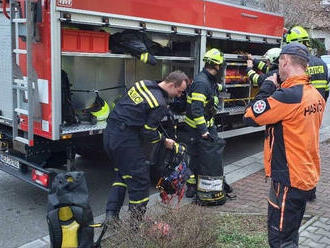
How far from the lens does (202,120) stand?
505 centimetres

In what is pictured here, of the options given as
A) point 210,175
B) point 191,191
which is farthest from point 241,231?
point 191,191

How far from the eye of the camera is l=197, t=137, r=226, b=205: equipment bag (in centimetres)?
504

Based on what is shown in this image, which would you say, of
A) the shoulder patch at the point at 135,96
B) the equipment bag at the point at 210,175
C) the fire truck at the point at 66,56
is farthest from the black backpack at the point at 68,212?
the equipment bag at the point at 210,175

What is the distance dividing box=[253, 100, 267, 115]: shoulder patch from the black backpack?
1471 mm

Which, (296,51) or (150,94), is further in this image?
(150,94)

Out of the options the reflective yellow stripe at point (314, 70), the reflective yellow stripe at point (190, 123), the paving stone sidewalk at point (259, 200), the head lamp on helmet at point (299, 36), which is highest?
the head lamp on helmet at point (299, 36)

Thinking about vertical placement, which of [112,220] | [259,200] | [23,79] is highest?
[23,79]

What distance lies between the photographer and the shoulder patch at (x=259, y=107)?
3.01 meters

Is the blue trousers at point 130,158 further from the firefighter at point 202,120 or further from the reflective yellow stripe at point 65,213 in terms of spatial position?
the firefighter at point 202,120

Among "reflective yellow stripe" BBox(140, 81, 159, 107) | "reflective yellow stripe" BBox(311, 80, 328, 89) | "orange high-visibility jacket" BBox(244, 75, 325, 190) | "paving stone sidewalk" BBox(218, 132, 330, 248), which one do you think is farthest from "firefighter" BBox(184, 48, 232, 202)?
"orange high-visibility jacket" BBox(244, 75, 325, 190)

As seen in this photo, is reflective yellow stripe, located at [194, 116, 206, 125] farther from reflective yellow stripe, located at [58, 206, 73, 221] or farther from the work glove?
reflective yellow stripe, located at [58, 206, 73, 221]

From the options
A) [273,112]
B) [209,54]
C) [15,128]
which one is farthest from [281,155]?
[15,128]

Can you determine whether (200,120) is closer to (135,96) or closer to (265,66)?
(135,96)

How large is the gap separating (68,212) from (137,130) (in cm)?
114
